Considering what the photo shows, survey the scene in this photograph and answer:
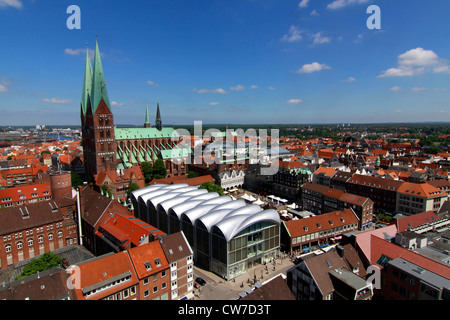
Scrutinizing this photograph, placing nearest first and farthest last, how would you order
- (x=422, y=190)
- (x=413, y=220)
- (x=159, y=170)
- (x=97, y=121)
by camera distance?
(x=413, y=220)
(x=422, y=190)
(x=97, y=121)
(x=159, y=170)

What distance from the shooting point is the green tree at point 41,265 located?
2971 cm

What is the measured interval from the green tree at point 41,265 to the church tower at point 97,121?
1507 inches

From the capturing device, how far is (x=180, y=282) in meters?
29.8

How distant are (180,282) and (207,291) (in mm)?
3600

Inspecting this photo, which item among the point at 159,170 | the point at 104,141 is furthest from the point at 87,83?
the point at 159,170

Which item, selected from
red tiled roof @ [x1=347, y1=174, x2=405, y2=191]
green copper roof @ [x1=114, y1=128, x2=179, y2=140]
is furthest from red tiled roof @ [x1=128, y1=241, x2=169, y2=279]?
green copper roof @ [x1=114, y1=128, x2=179, y2=140]

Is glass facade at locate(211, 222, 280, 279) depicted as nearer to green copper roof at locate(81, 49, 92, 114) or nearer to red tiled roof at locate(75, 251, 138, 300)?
red tiled roof at locate(75, 251, 138, 300)

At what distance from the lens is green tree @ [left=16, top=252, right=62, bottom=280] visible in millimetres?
29706

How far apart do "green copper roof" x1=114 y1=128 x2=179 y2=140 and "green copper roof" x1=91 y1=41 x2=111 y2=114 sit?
17.3m

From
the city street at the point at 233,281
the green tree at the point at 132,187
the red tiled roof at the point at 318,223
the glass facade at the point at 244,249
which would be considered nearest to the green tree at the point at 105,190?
the green tree at the point at 132,187

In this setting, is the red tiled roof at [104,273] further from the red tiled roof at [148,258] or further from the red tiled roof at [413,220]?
the red tiled roof at [413,220]

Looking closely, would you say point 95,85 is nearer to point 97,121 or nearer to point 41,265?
point 97,121

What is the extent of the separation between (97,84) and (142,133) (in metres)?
25.9

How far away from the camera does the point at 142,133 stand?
3531 inches
